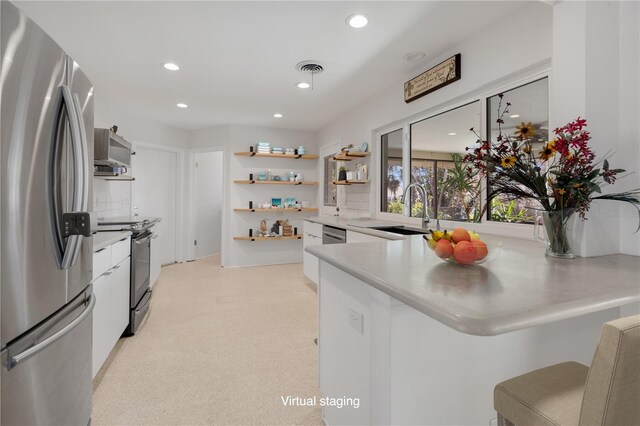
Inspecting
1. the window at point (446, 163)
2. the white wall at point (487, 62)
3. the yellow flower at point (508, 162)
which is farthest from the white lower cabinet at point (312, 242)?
the yellow flower at point (508, 162)

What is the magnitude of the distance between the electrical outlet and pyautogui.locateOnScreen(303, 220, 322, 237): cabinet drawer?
260 cm

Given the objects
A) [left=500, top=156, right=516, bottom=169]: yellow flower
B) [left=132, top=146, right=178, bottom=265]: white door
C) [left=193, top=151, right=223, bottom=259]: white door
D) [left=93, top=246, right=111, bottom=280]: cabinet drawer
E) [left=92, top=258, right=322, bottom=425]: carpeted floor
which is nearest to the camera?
[left=500, top=156, right=516, bottom=169]: yellow flower

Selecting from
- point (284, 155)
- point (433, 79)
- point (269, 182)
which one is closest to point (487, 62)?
point (433, 79)

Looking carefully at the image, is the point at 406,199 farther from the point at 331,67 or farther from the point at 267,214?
the point at 267,214

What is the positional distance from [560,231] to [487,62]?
1574 mm

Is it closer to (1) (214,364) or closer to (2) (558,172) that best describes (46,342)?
(1) (214,364)

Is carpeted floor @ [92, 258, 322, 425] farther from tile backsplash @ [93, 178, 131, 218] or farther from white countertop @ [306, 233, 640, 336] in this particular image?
tile backsplash @ [93, 178, 131, 218]

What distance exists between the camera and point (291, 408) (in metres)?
1.73

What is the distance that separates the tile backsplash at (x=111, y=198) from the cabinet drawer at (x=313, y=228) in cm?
254

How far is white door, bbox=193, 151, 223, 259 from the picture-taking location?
19.5 ft

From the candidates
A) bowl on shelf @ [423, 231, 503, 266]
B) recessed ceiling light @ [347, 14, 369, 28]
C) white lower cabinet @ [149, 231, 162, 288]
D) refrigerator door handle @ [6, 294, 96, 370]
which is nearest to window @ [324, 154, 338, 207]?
white lower cabinet @ [149, 231, 162, 288]

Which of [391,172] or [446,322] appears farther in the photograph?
[391,172]

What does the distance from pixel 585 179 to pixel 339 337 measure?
4.01ft

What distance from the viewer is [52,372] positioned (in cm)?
107
